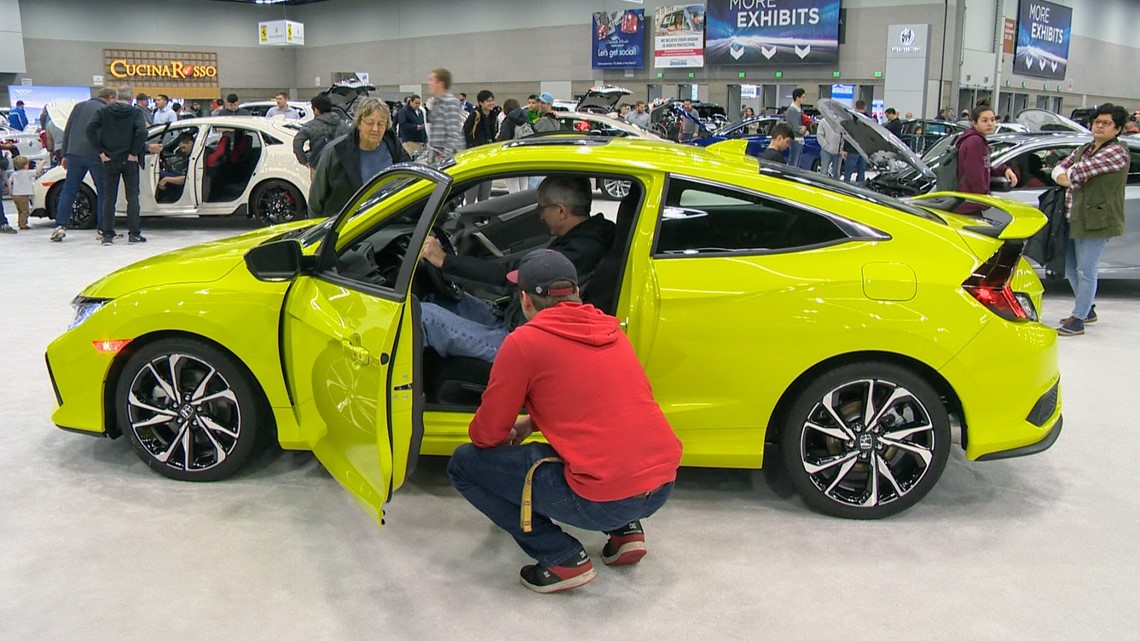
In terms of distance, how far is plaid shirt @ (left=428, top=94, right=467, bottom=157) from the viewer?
923 centimetres

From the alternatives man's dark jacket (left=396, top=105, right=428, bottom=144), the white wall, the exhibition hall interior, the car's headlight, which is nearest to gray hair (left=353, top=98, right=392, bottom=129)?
the exhibition hall interior

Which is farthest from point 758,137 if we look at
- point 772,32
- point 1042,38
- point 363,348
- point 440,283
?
point 1042,38

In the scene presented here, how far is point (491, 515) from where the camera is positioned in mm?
3018

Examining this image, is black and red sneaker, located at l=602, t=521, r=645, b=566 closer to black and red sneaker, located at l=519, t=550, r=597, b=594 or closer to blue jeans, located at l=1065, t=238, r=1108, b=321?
black and red sneaker, located at l=519, t=550, r=597, b=594

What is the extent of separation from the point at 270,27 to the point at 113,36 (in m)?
6.15

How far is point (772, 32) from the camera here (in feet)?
83.9

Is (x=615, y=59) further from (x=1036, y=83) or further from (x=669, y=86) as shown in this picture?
(x=1036, y=83)

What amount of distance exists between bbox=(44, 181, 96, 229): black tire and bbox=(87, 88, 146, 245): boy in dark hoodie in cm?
87

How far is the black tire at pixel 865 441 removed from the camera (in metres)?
3.39

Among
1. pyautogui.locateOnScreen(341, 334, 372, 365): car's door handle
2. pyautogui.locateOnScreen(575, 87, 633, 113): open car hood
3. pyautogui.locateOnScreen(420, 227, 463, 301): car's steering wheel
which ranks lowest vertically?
pyautogui.locateOnScreen(341, 334, 372, 365): car's door handle

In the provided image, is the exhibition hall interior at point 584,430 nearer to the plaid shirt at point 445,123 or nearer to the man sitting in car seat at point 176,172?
the plaid shirt at point 445,123

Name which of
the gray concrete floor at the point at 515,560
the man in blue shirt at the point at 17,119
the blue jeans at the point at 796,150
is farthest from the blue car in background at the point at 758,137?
the man in blue shirt at the point at 17,119

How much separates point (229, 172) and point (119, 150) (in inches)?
50.2

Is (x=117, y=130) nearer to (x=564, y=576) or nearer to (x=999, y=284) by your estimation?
(x=564, y=576)
